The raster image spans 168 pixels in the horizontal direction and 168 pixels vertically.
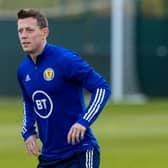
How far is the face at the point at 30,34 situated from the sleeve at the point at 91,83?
1.09 feet

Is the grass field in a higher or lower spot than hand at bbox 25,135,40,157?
lower

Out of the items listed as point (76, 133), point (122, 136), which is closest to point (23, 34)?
point (76, 133)

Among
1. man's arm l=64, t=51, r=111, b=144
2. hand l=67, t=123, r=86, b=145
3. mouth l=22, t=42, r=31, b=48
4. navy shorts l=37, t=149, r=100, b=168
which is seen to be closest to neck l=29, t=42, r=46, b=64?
mouth l=22, t=42, r=31, b=48

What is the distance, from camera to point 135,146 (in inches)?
754

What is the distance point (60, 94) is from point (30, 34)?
1.97 feet

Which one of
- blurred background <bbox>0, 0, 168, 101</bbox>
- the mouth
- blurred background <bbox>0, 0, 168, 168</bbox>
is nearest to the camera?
the mouth

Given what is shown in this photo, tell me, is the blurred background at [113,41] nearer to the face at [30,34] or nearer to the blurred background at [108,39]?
the blurred background at [108,39]

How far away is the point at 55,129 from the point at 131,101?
25.5 metres

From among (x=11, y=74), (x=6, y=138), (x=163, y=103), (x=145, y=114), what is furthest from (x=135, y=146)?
→ (x=11, y=74)

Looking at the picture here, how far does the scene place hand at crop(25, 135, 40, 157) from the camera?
8.86m

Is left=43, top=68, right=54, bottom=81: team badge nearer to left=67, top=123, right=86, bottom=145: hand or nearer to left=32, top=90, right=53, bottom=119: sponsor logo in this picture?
left=32, top=90, right=53, bottom=119: sponsor logo

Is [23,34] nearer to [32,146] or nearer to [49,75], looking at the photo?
[49,75]

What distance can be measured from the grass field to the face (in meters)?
→ 6.89

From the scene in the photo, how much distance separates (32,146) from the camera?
29.3 ft
